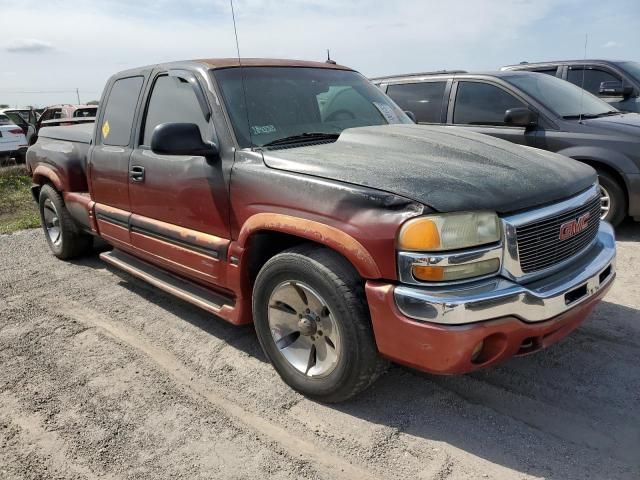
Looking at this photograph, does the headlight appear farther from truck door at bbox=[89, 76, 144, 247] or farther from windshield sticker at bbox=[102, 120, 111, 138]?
windshield sticker at bbox=[102, 120, 111, 138]

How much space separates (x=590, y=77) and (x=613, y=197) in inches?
132

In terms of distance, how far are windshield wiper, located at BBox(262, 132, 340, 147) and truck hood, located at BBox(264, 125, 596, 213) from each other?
3.9 inches

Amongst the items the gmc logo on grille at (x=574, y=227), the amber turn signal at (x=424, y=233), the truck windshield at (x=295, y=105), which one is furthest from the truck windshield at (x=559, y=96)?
the amber turn signal at (x=424, y=233)

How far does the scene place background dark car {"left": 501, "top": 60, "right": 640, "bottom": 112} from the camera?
7.42m

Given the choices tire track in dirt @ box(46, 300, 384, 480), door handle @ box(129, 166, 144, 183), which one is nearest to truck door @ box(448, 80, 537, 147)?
door handle @ box(129, 166, 144, 183)

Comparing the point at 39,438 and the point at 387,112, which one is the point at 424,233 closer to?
the point at 387,112

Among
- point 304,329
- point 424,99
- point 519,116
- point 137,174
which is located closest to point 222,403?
point 304,329

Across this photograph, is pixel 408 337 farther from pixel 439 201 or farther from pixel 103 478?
pixel 103 478

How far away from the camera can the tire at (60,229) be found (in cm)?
547

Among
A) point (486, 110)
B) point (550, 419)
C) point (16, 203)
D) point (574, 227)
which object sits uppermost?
point (486, 110)

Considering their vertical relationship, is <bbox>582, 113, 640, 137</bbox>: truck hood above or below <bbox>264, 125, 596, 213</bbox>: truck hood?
below

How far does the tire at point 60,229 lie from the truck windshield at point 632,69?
24.9 feet

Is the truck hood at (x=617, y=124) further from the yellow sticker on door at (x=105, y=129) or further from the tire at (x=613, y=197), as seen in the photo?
the yellow sticker on door at (x=105, y=129)

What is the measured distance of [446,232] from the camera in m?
2.39
